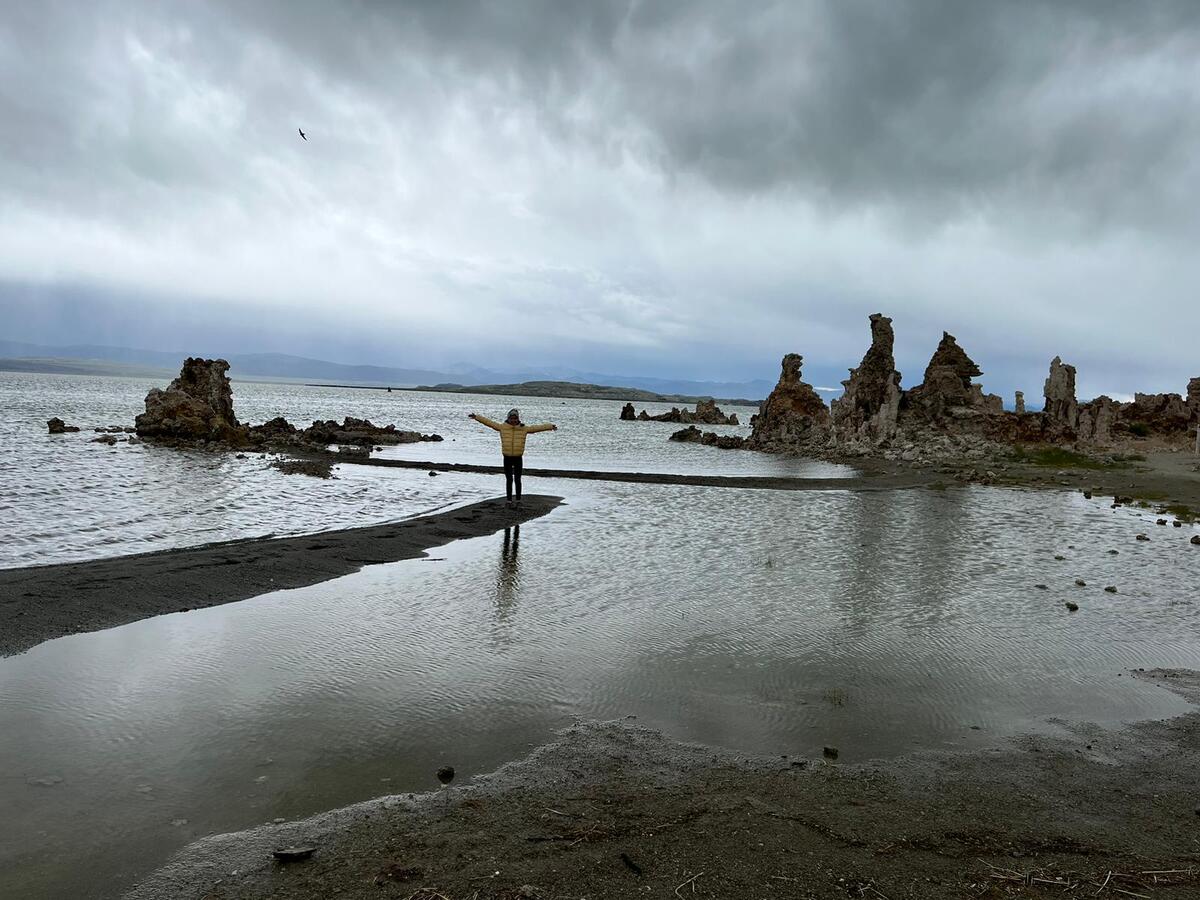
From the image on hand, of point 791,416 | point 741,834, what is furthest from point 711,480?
point 791,416

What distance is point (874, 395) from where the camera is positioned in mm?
57562

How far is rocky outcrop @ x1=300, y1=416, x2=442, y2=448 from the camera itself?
160ft

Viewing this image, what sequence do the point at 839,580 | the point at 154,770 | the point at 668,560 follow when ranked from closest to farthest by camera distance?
the point at 154,770 → the point at 839,580 → the point at 668,560

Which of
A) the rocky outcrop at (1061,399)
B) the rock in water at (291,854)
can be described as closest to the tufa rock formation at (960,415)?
the rocky outcrop at (1061,399)

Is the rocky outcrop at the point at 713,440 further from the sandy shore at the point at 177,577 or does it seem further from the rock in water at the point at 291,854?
the rock in water at the point at 291,854

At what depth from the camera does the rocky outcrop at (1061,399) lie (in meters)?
50.2

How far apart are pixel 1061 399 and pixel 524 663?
53.3 meters

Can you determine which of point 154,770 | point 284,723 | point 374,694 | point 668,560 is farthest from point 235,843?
point 668,560

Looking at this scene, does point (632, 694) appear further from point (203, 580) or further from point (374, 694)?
point (203, 580)

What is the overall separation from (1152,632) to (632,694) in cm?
856

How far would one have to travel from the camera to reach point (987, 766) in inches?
257

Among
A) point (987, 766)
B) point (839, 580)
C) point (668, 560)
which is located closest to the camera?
point (987, 766)

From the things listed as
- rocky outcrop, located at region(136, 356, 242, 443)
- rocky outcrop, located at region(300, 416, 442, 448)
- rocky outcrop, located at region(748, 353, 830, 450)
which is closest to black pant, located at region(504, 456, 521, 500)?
rocky outcrop, located at region(300, 416, 442, 448)

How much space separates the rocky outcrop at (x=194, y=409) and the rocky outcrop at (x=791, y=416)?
43.0 meters
